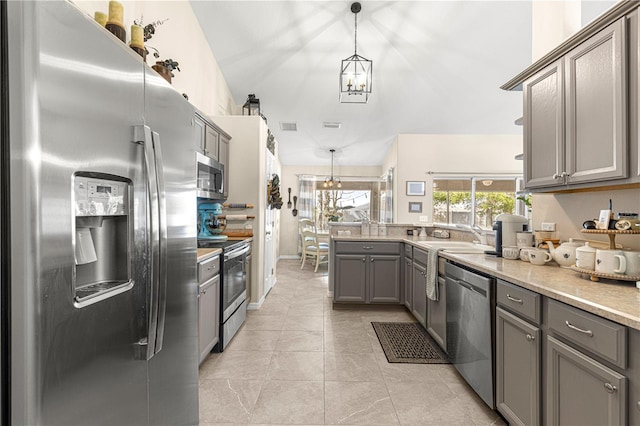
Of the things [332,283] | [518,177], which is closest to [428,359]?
[332,283]

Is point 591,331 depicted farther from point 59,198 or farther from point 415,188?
point 415,188

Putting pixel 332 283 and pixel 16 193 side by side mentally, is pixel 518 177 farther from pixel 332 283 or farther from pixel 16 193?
pixel 16 193

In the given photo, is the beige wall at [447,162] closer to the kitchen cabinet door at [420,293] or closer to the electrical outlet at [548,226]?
the kitchen cabinet door at [420,293]

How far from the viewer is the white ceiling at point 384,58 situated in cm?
343

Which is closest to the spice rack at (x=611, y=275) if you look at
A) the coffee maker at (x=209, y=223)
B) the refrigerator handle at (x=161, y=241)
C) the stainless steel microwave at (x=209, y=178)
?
the refrigerator handle at (x=161, y=241)

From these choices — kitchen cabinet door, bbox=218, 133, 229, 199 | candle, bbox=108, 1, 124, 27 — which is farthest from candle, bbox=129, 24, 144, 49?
kitchen cabinet door, bbox=218, 133, 229, 199

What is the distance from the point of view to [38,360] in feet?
2.29

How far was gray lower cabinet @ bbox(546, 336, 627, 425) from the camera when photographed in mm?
1052

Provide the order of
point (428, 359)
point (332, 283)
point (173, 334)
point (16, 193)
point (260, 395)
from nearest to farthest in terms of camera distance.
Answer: point (16, 193) < point (173, 334) < point (260, 395) < point (428, 359) < point (332, 283)

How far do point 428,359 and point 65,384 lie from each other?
248 cm

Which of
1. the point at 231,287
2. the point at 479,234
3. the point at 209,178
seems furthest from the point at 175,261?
the point at 479,234

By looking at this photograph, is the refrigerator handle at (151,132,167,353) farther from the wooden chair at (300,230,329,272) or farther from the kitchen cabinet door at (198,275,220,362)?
the wooden chair at (300,230,329,272)

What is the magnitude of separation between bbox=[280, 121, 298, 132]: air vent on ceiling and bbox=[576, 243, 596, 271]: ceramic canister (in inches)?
201

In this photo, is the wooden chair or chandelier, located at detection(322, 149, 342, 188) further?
chandelier, located at detection(322, 149, 342, 188)
